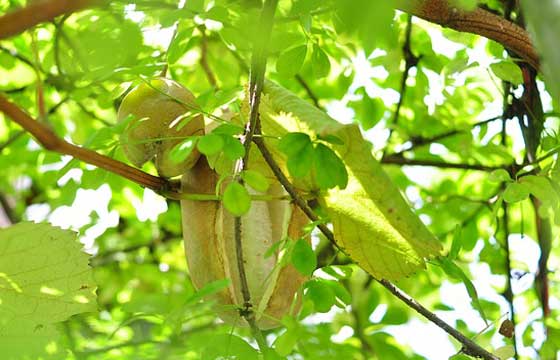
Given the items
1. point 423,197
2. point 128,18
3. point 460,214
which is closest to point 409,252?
point 128,18

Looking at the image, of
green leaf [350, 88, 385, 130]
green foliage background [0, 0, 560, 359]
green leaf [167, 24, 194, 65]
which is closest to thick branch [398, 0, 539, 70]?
green foliage background [0, 0, 560, 359]

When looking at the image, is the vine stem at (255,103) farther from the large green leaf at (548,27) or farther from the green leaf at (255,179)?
the large green leaf at (548,27)

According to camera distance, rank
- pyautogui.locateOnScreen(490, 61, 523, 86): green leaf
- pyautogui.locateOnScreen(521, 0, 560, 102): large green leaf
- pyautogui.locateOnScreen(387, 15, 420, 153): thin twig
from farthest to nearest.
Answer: pyautogui.locateOnScreen(387, 15, 420, 153): thin twig < pyautogui.locateOnScreen(490, 61, 523, 86): green leaf < pyautogui.locateOnScreen(521, 0, 560, 102): large green leaf

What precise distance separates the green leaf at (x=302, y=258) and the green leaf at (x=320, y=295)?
0.21 ft

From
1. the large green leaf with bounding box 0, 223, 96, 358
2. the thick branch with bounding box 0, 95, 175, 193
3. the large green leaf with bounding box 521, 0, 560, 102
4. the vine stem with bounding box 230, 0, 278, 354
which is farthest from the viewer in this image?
the large green leaf with bounding box 0, 223, 96, 358

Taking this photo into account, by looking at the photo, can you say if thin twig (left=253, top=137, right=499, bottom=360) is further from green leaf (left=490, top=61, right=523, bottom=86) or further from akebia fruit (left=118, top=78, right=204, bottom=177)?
green leaf (left=490, top=61, right=523, bottom=86)

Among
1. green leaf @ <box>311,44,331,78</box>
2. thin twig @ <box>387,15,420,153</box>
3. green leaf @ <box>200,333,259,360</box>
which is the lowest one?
green leaf @ <box>200,333,259,360</box>

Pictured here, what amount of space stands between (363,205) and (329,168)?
0.21 feet

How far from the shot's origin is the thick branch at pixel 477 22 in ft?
3.05

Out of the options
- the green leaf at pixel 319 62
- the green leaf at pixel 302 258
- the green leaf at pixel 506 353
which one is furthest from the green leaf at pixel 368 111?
the green leaf at pixel 302 258

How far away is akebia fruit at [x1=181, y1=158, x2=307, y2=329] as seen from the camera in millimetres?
1025

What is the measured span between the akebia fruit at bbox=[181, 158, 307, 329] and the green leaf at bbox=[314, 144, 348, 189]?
0.17 meters

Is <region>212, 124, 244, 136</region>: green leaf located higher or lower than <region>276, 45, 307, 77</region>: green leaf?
higher

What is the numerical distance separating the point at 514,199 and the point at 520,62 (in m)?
0.24
